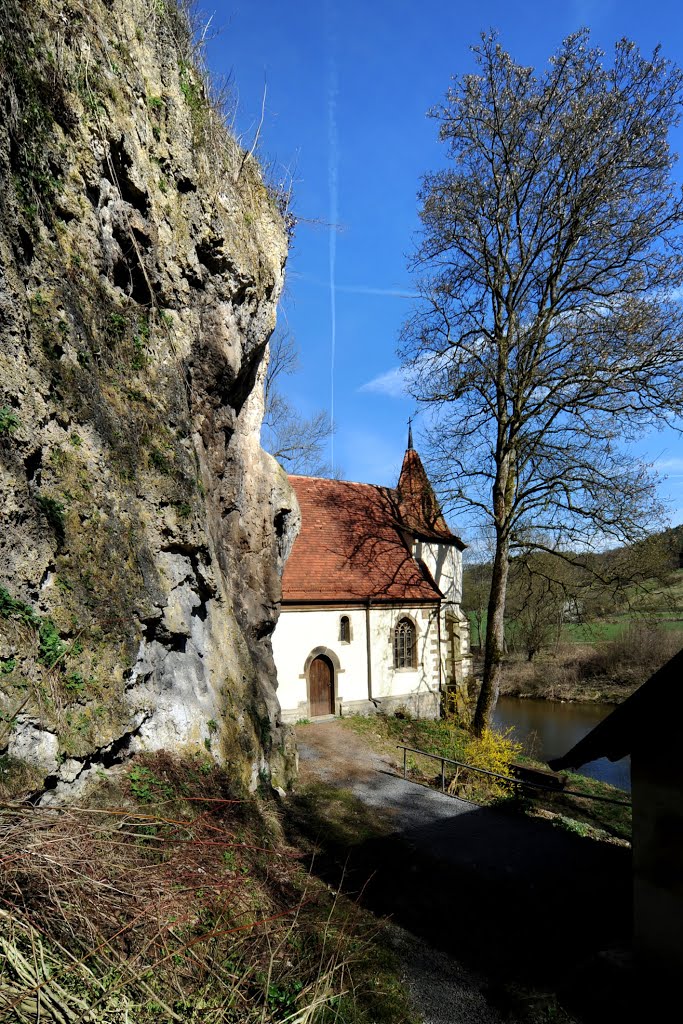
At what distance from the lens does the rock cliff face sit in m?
5.05

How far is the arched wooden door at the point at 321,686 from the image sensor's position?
56.0 feet

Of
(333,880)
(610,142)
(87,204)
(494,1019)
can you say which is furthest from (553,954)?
(610,142)

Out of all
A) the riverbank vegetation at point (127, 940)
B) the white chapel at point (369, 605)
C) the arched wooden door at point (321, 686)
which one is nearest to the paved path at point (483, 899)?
the riverbank vegetation at point (127, 940)

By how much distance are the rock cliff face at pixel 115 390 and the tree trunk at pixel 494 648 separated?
848 centimetres

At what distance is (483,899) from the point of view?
22.7 ft

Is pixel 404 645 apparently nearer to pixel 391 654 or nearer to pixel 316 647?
pixel 391 654

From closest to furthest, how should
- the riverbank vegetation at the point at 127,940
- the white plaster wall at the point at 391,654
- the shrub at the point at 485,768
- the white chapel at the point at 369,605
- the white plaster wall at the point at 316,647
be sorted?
the riverbank vegetation at the point at 127,940 < the shrub at the point at 485,768 < the white plaster wall at the point at 316,647 < the white chapel at the point at 369,605 < the white plaster wall at the point at 391,654

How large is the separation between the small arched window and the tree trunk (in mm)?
3998

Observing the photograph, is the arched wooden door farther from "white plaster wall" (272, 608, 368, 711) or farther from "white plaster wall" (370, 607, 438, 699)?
"white plaster wall" (370, 607, 438, 699)

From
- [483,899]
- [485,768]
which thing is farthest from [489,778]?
[483,899]

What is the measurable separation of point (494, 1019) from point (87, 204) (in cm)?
919

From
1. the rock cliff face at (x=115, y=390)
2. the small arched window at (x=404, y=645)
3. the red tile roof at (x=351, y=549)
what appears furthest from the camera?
the small arched window at (x=404, y=645)

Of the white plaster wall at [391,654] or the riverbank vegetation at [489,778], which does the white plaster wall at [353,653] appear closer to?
the white plaster wall at [391,654]

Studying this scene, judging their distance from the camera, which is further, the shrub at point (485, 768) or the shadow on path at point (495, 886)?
the shrub at point (485, 768)
